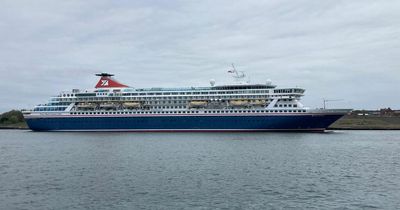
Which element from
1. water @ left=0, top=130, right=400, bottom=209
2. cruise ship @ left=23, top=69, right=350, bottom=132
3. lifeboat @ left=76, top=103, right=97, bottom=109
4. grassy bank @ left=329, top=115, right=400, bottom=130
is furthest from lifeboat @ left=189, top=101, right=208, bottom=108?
grassy bank @ left=329, top=115, right=400, bottom=130

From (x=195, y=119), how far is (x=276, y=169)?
4809cm

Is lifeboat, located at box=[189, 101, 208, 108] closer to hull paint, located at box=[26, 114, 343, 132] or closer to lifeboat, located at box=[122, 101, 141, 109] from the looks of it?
hull paint, located at box=[26, 114, 343, 132]

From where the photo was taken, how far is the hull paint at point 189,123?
79.0m

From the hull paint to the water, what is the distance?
28396 millimetres

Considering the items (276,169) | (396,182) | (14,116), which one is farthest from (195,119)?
(14,116)

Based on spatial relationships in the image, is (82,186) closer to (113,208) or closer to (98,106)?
(113,208)

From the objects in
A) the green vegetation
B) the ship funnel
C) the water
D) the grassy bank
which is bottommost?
the water

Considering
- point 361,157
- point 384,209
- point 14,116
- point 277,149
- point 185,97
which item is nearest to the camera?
point 384,209

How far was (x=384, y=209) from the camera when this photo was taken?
23.5 metres

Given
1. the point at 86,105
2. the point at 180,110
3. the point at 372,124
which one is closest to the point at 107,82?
the point at 86,105

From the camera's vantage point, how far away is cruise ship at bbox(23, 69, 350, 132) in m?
79.7

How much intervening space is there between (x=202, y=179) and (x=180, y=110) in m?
54.1

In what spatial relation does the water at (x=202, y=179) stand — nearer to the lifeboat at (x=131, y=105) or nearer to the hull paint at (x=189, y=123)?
the hull paint at (x=189, y=123)

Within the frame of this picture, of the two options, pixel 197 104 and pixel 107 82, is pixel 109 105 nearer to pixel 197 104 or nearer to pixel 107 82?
pixel 107 82
